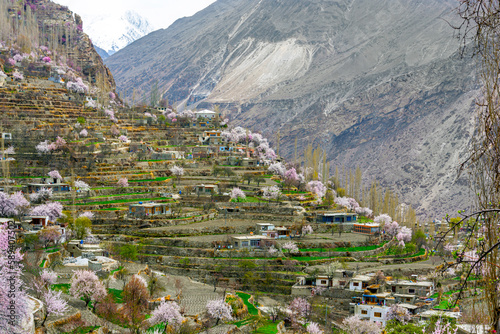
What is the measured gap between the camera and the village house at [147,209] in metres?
48.0

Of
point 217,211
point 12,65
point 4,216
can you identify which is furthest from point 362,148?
point 4,216

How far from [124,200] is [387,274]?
21989 mm

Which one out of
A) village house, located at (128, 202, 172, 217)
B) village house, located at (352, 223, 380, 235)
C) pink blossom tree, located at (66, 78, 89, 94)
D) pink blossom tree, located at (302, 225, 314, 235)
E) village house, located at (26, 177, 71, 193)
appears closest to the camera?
village house, located at (128, 202, 172, 217)

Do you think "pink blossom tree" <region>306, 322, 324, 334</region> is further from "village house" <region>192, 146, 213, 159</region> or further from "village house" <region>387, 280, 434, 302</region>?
"village house" <region>192, 146, 213, 159</region>

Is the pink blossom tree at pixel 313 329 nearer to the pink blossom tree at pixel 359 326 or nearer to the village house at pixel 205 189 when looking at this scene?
the pink blossom tree at pixel 359 326

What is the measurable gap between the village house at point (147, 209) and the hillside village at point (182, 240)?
110mm

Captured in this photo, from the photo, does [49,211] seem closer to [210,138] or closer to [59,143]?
[59,143]

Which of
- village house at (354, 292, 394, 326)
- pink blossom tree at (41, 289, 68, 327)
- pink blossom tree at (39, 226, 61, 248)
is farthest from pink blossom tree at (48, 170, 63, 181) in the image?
pink blossom tree at (41, 289, 68, 327)

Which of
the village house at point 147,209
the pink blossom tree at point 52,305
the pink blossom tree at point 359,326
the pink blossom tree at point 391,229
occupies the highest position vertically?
the village house at point 147,209

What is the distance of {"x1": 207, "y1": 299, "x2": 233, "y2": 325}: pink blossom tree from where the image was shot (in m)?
31.7

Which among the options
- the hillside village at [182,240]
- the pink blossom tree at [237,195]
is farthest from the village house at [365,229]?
the pink blossom tree at [237,195]

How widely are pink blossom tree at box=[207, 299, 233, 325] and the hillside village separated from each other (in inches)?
2.4

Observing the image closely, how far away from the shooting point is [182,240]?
44594mm

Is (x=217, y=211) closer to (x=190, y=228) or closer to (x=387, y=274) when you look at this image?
(x=190, y=228)
